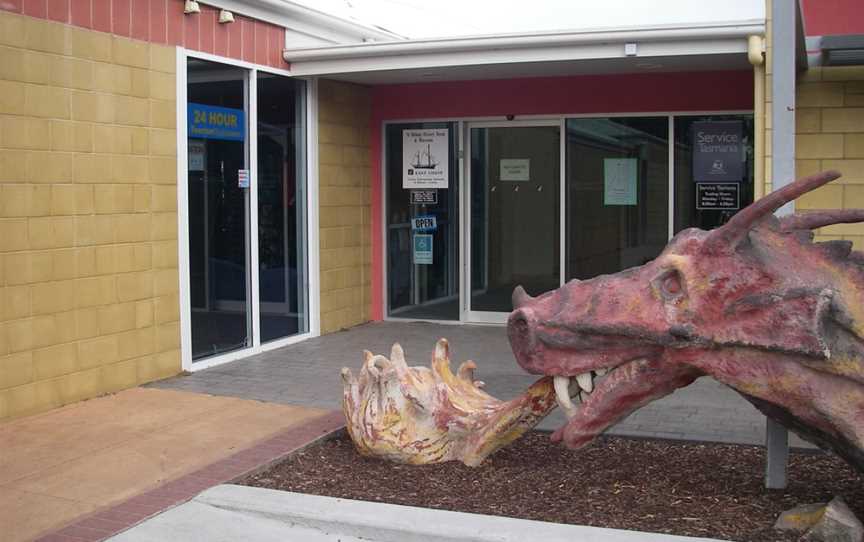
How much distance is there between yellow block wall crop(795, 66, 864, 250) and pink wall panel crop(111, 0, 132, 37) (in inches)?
226

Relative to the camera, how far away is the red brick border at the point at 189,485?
5.25 metres

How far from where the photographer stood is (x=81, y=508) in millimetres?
5645

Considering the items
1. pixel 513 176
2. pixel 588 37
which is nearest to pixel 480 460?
pixel 588 37

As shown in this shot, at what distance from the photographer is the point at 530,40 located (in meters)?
10.2

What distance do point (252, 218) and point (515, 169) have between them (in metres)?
3.59

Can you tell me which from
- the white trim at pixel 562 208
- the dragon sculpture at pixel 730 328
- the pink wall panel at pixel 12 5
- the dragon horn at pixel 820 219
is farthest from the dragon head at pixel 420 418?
the white trim at pixel 562 208

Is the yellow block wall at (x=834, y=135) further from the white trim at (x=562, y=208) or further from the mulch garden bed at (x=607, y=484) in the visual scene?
the white trim at (x=562, y=208)

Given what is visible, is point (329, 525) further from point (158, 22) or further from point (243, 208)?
point (243, 208)

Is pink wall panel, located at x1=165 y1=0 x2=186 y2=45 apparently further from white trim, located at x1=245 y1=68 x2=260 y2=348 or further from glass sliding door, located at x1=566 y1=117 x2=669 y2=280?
glass sliding door, located at x1=566 y1=117 x2=669 y2=280

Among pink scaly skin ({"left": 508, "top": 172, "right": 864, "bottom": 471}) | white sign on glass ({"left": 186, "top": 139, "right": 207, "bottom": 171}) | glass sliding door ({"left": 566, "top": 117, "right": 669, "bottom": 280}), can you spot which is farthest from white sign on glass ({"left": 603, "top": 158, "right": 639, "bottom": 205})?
pink scaly skin ({"left": 508, "top": 172, "right": 864, "bottom": 471})

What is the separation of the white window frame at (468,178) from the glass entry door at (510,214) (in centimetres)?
4

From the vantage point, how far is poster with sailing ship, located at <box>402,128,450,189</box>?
41.7ft

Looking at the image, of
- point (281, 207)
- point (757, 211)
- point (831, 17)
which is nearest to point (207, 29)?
point (281, 207)

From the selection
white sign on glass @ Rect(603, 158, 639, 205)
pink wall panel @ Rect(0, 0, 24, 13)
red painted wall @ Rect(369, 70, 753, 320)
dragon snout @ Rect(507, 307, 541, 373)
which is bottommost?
dragon snout @ Rect(507, 307, 541, 373)
